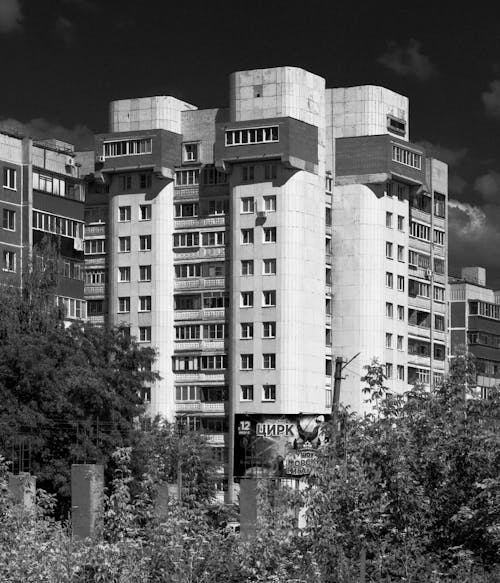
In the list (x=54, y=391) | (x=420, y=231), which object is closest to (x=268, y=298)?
(x=420, y=231)

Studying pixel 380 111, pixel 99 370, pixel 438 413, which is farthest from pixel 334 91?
pixel 438 413

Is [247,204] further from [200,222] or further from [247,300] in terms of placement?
[247,300]

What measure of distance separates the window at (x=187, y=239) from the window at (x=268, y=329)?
8.20m

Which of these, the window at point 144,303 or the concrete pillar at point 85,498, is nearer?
the concrete pillar at point 85,498

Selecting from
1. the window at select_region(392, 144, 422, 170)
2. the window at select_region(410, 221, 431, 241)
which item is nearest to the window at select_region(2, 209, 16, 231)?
the window at select_region(392, 144, 422, 170)

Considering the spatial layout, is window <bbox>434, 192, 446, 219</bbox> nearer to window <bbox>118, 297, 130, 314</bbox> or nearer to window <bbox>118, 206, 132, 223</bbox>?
window <bbox>118, 206, 132, 223</bbox>

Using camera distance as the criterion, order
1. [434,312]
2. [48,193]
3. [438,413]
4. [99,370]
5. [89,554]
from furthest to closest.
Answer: [434,312], [48,193], [99,370], [438,413], [89,554]

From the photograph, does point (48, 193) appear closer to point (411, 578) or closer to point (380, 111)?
point (380, 111)

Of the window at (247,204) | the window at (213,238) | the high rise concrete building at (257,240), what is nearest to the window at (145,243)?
the high rise concrete building at (257,240)

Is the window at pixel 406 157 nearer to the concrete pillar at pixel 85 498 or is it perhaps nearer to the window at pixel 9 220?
the window at pixel 9 220

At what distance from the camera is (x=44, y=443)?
205 ft

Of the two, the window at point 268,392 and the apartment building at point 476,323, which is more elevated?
the apartment building at point 476,323

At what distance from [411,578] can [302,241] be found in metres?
74.6

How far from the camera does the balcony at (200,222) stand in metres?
105
